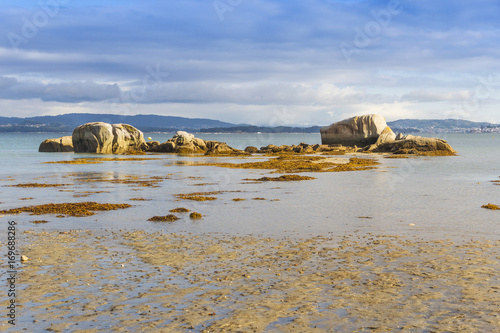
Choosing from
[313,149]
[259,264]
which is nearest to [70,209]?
[259,264]

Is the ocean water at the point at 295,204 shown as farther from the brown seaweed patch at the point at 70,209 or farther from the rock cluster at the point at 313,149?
the rock cluster at the point at 313,149

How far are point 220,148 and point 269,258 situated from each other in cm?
5846

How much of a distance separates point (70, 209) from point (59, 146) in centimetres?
5788

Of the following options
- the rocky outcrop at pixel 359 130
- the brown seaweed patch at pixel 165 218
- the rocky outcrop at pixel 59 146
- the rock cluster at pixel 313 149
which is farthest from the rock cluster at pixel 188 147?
the brown seaweed patch at pixel 165 218

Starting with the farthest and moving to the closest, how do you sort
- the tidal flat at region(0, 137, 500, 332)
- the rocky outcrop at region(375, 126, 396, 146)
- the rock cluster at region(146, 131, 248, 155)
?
the rock cluster at region(146, 131, 248, 155) → the rocky outcrop at region(375, 126, 396, 146) → the tidal flat at region(0, 137, 500, 332)

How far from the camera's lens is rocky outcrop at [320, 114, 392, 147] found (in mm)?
70562

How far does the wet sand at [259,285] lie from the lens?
698 cm

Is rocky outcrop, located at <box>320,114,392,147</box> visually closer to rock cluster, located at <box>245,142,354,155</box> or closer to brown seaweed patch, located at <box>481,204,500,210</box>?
rock cluster, located at <box>245,142,354,155</box>

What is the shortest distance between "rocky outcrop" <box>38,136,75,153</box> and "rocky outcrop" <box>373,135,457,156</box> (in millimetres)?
44652

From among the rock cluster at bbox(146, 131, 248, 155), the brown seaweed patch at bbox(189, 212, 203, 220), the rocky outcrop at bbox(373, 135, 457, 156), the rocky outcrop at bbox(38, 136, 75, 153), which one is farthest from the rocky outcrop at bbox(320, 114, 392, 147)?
the brown seaweed patch at bbox(189, 212, 203, 220)

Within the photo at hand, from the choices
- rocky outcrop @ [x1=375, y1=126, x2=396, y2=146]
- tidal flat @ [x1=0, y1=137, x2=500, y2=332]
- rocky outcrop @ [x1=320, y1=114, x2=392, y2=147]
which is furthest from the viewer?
rocky outcrop @ [x1=320, y1=114, x2=392, y2=147]

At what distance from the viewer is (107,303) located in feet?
25.2

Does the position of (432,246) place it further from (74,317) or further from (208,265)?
(74,317)

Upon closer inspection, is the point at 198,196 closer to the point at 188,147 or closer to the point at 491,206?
the point at 491,206
